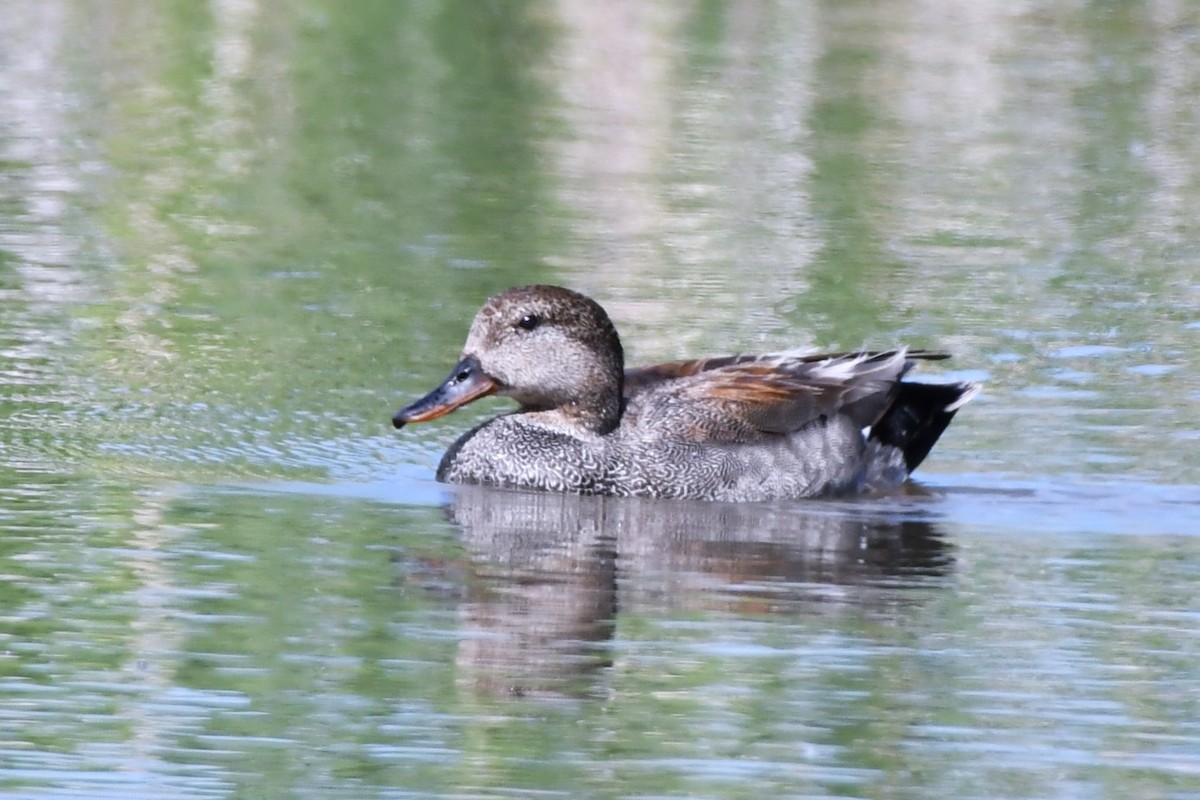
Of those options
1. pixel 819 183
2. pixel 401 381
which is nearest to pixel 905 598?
pixel 401 381

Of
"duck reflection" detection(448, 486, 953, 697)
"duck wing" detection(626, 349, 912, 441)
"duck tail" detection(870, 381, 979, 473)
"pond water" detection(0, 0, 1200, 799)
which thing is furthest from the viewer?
"duck tail" detection(870, 381, 979, 473)

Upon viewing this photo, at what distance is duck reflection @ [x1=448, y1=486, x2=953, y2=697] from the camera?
8.50 meters

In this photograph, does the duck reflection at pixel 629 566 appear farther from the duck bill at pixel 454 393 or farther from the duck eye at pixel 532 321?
the duck eye at pixel 532 321

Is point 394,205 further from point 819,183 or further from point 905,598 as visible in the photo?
point 905,598

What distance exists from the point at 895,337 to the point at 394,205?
5.20m

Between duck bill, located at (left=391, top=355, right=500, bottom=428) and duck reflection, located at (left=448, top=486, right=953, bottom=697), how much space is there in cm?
37

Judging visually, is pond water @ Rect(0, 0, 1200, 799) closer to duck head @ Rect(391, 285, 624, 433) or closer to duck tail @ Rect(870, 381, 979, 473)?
duck tail @ Rect(870, 381, 979, 473)

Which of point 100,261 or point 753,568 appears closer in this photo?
point 753,568

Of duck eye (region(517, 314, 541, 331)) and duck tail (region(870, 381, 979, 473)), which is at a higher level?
duck eye (region(517, 314, 541, 331))

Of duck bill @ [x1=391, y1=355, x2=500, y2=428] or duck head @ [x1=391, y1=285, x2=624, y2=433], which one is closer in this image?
duck bill @ [x1=391, y1=355, x2=500, y2=428]

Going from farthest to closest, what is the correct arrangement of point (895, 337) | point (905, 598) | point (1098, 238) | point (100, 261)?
1. point (1098, 238)
2. point (100, 261)
3. point (895, 337)
4. point (905, 598)

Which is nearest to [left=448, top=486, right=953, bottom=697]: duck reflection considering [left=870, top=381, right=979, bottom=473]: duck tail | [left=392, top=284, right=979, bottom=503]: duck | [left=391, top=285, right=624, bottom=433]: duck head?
[left=392, top=284, right=979, bottom=503]: duck

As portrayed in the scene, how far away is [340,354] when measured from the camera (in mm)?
14016

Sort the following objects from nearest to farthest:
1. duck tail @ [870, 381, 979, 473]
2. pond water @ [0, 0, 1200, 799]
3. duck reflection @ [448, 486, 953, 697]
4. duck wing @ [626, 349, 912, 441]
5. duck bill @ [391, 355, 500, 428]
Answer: pond water @ [0, 0, 1200, 799], duck reflection @ [448, 486, 953, 697], duck bill @ [391, 355, 500, 428], duck wing @ [626, 349, 912, 441], duck tail @ [870, 381, 979, 473]
